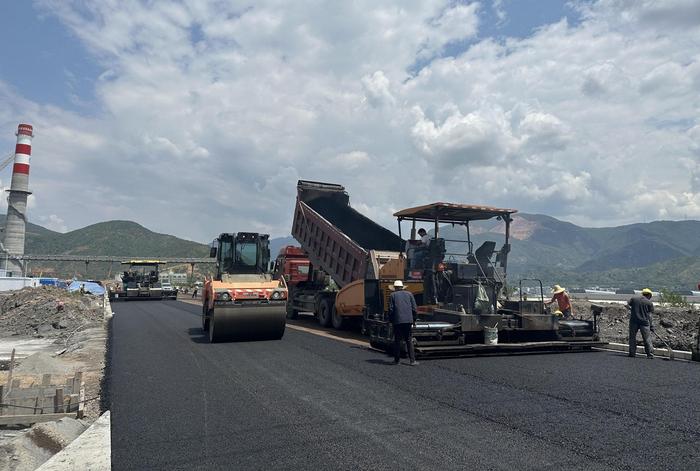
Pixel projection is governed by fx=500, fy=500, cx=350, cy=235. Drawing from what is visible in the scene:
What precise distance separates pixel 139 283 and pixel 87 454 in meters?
29.7

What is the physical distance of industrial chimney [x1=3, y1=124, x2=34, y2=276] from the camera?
70.0 m

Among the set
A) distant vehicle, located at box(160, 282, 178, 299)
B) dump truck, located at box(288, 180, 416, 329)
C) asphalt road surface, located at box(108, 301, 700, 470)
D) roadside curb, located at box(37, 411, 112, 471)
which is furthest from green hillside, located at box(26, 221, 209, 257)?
roadside curb, located at box(37, 411, 112, 471)

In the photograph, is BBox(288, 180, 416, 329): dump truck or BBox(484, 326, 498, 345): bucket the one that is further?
BBox(288, 180, 416, 329): dump truck

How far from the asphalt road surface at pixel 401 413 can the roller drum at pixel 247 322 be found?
1454 mm

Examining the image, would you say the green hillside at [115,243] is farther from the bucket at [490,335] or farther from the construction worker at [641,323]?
the construction worker at [641,323]

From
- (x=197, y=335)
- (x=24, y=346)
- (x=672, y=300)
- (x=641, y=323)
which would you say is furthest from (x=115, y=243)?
(x=641, y=323)

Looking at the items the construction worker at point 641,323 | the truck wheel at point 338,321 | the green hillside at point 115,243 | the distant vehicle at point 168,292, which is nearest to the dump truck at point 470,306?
the construction worker at point 641,323

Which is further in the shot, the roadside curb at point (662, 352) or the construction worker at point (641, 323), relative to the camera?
the construction worker at point (641, 323)

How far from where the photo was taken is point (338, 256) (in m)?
13.4

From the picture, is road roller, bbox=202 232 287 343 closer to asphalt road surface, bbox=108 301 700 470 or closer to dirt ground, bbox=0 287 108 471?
asphalt road surface, bbox=108 301 700 470

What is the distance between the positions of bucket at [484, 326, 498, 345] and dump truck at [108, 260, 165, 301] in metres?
26.2

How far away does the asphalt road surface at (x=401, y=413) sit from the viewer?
4.12m

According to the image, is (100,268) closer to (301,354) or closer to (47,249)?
(47,249)

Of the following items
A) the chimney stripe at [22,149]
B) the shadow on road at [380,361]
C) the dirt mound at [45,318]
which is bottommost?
the dirt mound at [45,318]
